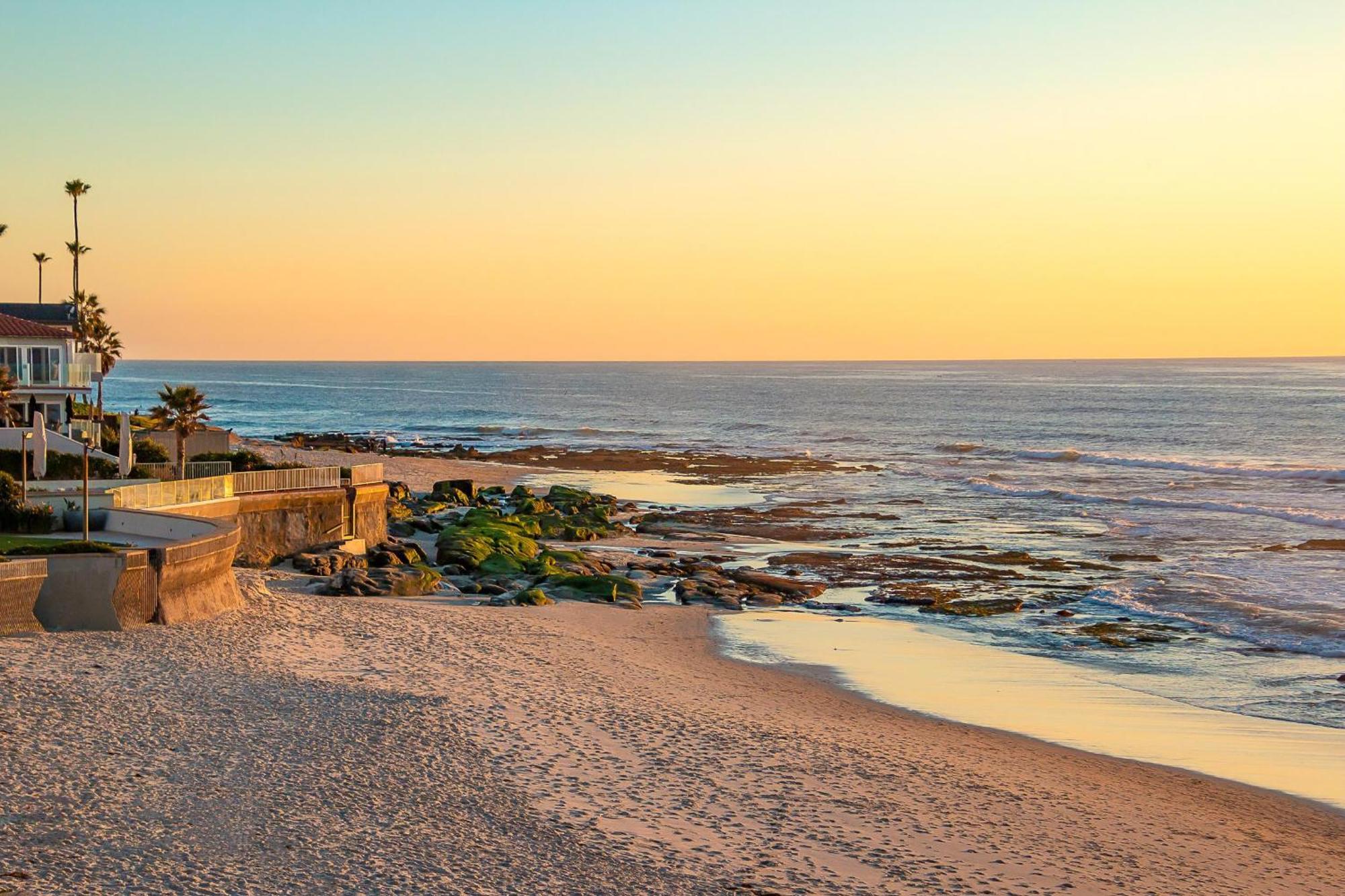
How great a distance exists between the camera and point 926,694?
20.9 meters

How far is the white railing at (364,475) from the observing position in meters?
34.0

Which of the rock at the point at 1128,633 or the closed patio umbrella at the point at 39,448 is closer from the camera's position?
the rock at the point at 1128,633

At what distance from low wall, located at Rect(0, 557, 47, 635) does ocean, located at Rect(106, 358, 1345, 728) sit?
17.8m

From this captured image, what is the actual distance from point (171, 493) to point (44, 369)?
15.2 m

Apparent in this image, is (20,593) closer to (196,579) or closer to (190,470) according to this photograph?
(196,579)

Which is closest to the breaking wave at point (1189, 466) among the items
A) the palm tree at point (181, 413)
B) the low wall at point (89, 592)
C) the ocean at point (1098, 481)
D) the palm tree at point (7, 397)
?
the ocean at point (1098, 481)

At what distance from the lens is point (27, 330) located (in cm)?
3900

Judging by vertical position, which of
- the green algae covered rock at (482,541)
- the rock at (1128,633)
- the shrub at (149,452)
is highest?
the shrub at (149,452)

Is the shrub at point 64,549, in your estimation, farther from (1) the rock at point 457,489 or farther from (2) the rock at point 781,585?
(1) the rock at point 457,489

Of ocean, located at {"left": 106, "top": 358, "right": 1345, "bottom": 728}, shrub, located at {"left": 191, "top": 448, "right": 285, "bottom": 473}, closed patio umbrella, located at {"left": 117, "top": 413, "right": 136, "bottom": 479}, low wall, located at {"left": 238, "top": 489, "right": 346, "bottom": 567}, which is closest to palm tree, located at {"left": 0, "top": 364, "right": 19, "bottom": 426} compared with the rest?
shrub, located at {"left": 191, "top": 448, "right": 285, "bottom": 473}

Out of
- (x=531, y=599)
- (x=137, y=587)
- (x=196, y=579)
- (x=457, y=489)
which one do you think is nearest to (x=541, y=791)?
(x=137, y=587)

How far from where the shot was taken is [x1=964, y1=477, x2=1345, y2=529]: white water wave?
4491 centimetres

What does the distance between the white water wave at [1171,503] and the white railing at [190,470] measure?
35.3m

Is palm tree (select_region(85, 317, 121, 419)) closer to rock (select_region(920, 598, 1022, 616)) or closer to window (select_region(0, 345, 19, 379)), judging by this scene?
window (select_region(0, 345, 19, 379))
